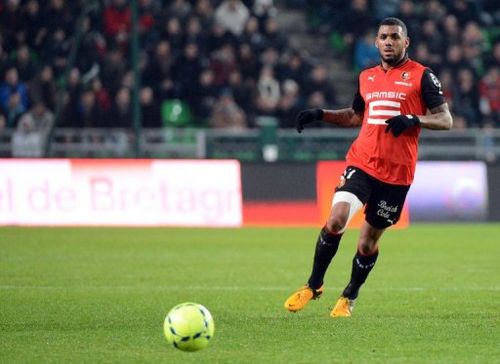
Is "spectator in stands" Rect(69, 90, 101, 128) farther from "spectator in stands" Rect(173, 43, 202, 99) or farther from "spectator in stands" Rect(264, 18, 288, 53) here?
"spectator in stands" Rect(264, 18, 288, 53)

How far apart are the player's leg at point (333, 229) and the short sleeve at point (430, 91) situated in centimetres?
69

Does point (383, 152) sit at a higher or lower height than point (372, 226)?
higher

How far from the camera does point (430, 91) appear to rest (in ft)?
29.3

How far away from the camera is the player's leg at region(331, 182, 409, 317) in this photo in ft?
29.6

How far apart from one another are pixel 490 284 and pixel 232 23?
1221cm

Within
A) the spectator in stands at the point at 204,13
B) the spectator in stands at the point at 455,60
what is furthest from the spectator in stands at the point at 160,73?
the spectator in stands at the point at 455,60

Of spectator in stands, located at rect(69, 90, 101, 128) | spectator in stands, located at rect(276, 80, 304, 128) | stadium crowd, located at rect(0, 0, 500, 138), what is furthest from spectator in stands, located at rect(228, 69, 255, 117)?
spectator in stands, located at rect(69, 90, 101, 128)

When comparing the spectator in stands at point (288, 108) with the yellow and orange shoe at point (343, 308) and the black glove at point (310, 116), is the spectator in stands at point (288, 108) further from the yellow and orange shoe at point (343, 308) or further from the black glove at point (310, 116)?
the yellow and orange shoe at point (343, 308)

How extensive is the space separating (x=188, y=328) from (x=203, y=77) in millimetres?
14862

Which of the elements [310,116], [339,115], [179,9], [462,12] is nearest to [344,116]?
[339,115]

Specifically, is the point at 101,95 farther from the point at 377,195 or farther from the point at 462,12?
the point at 377,195

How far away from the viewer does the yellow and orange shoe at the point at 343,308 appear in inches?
359

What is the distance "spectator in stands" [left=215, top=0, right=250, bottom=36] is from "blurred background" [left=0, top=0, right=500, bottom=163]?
3cm

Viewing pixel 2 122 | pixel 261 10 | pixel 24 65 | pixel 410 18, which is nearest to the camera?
pixel 2 122
